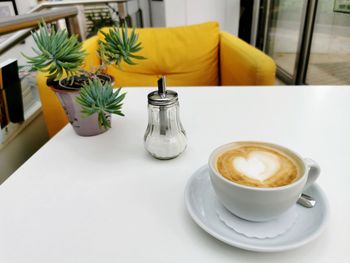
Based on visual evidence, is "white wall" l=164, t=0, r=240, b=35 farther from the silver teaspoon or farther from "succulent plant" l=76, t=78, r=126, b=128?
the silver teaspoon

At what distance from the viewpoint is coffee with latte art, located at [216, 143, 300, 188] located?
1.30ft

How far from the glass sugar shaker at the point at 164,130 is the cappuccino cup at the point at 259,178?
0.13m

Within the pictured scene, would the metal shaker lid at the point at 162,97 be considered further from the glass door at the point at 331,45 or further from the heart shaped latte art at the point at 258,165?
the glass door at the point at 331,45

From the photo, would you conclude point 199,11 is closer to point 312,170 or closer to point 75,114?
point 75,114

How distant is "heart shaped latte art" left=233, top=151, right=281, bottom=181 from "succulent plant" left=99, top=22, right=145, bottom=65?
34 cm

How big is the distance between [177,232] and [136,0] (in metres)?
3.57

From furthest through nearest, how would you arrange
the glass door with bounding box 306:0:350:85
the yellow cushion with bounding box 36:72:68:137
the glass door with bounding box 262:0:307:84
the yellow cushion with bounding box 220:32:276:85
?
the glass door with bounding box 262:0:307:84 → the glass door with bounding box 306:0:350:85 → the yellow cushion with bounding box 220:32:276:85 → the yellow cushion with bounding box 36:72:68:137

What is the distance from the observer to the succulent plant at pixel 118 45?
2.00ft

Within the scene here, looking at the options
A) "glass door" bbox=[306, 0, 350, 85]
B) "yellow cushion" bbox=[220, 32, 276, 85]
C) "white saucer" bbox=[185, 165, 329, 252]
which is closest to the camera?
"white saucer" bbox=[185, 165, 329, 252]

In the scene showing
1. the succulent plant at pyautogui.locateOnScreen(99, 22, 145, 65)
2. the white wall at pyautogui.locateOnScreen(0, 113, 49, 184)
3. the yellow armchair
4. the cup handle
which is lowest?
the white wall at pyautogui.locateOnScreen(0, 113, 49, 184)

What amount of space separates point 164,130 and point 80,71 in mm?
229

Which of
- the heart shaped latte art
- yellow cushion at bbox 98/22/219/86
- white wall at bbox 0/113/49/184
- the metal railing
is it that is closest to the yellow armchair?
yellow cushion at bbox 98/22/219/86

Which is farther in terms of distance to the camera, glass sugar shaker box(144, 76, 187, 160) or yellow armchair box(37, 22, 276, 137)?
Answer: yellow armchair box(37, 22, 276, 137)

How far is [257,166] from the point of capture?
16.9 inches
